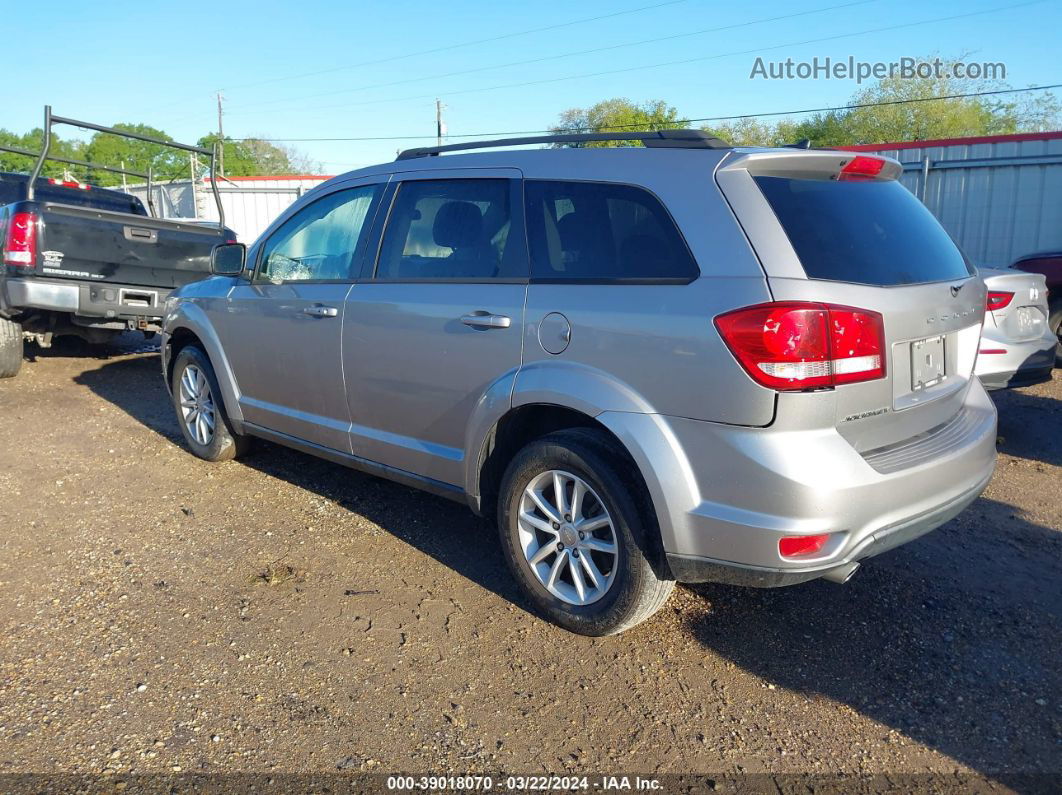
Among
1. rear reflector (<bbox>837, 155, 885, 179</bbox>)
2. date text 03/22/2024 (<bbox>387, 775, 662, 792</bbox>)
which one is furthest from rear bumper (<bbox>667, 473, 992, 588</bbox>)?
rear reflector (<bbox>837, 155, 885, 179</bbox>)

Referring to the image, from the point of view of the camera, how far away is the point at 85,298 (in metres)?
7.47

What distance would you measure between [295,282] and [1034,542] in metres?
4.11

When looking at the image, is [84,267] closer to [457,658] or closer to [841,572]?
[457,658]

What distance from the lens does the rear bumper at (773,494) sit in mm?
2615

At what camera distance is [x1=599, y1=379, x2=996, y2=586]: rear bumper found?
2.62 m

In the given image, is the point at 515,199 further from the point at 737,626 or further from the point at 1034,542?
the point at 1034,542

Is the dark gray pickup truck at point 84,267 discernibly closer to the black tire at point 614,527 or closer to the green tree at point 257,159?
the black tire at point 614,527

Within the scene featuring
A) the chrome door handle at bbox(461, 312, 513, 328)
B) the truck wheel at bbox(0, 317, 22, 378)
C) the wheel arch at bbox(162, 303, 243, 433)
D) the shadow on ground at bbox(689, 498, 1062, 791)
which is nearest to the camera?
the shadow on ground at bbox(689, 498, 1062, 791)

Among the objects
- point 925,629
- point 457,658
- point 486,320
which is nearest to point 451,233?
point 486,320

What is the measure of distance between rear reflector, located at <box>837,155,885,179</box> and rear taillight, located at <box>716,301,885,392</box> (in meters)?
0.73

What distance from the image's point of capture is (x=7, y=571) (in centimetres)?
385

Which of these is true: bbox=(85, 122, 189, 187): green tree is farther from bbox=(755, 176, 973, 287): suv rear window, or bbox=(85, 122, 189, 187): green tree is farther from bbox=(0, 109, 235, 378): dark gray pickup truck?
bbox=(755, 176, 973, 287): suv rear window

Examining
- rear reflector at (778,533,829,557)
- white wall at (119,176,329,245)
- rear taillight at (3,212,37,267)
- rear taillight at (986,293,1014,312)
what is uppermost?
white wall at (119,176,329,245)

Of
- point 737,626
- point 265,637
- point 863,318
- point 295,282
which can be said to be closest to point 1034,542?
point 737,626
